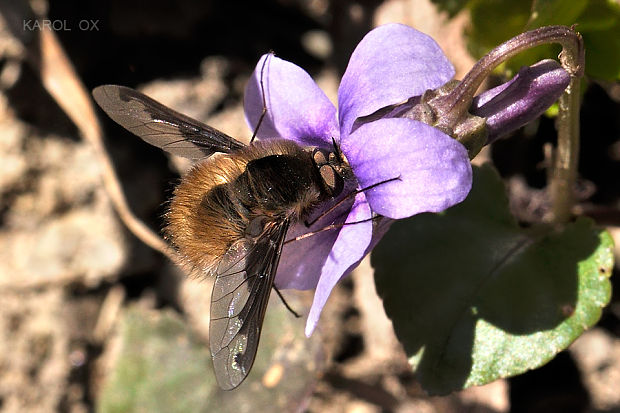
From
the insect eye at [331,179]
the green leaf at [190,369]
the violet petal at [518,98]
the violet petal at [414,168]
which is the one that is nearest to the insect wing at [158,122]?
the insect eye at [331,179]

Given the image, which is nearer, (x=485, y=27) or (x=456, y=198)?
(x=456, y=198)

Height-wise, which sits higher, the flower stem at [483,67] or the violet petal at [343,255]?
the flower stem at [483,67]

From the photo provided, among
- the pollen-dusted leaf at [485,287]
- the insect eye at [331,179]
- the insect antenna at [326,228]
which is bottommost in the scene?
the pollen-dusted leaf at [485,287]

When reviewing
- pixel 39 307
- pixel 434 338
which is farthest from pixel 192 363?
pixel 434 338

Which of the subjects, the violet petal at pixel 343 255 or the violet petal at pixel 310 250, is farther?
the violet petal at pixel 310 250

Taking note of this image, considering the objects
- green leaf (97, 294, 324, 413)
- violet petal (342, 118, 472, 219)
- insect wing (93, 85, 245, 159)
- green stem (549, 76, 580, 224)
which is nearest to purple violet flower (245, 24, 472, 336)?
violet petal (342, 118, 472, 219)

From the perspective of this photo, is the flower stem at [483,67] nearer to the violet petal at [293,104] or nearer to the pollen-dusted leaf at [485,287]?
the violet petal at [293,104]

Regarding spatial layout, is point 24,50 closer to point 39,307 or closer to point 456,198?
point 39,307
